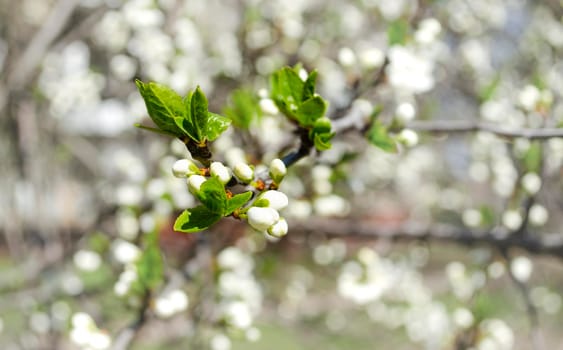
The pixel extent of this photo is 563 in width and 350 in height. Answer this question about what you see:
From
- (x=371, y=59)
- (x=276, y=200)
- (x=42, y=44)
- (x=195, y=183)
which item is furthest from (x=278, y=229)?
(x=42, y=44)

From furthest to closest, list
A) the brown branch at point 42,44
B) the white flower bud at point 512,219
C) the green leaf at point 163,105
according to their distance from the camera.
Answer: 1. the brown branch at point 42,44
2. the white flower bud at point 512,219
3. the green leaf at point 163,105

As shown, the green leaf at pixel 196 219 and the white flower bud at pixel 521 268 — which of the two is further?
the white flower bud at pixel 521 268

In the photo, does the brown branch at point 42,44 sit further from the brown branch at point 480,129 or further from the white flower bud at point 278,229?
the white flower bud at point 278,229

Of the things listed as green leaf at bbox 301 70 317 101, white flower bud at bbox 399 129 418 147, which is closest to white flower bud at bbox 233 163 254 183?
green leaf at bbox 301 70 317 101

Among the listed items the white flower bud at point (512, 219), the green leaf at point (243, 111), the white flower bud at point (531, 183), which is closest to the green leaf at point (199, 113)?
the green leaf at point (243, 111)

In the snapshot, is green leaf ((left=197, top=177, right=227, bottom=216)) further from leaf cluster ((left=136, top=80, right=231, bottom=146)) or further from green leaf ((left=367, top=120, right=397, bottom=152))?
green leaf ((left=367, top=120, right=397, bottom=152))

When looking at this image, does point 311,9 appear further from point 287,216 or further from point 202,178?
point 202,178

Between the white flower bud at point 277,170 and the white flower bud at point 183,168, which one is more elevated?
the white flower bud at point 183,168

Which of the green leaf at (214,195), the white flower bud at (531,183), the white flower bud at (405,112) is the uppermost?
the white flower bud at (405,112)
